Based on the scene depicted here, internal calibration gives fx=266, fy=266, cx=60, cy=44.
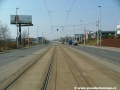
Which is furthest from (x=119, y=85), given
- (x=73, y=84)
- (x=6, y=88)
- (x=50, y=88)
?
(x=6, y=88)

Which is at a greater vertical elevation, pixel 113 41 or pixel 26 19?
pixel 26 19

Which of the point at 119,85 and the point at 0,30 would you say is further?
the point at 0,30

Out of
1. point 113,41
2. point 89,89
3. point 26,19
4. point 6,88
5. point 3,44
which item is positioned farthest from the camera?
point 26,19

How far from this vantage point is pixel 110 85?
9852 mm

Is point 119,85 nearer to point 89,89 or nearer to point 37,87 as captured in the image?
point 89,89

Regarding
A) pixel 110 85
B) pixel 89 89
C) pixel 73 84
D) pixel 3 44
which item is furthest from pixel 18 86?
pixel 3 44

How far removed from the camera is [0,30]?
62.8 meters

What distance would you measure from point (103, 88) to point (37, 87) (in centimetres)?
243

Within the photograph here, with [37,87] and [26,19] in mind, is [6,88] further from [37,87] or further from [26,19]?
[26,19]

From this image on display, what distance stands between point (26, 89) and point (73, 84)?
189 centimetres

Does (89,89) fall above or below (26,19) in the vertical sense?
below

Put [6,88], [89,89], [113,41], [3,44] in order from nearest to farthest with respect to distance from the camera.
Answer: [89,89]
[6,88]
[3,44]
[113,41]

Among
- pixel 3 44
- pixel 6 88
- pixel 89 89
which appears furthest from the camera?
pixel 3 44

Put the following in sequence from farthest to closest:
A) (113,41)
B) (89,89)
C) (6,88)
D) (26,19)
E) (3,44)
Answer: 1. (26,19)
2. (113,41)
3. (3,44)
4. (6,88)
5. (89,89)
